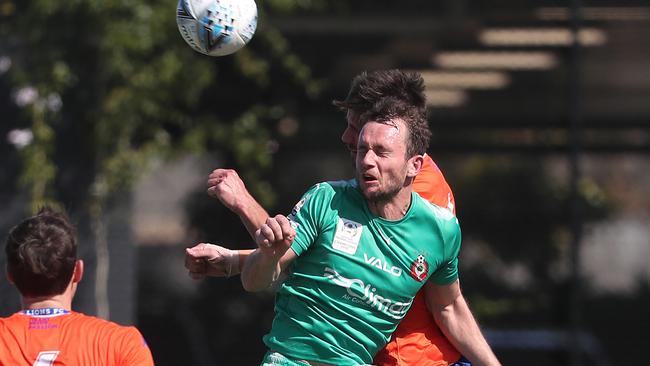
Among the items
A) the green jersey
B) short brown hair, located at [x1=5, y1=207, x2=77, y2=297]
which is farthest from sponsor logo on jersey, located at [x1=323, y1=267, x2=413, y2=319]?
short brown hair, located at [x1=5, y1=207, x2=77, y2=297]

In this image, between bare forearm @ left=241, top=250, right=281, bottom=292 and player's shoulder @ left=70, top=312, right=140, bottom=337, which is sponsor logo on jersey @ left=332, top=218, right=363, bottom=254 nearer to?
bare forearm @ left=241, top=250, right=281, bottom=292

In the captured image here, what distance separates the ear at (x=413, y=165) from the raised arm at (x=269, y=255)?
1.63ft

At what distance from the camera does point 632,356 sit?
837cm

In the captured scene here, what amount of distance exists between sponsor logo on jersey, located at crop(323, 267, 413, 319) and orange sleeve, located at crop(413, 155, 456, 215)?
50 cm

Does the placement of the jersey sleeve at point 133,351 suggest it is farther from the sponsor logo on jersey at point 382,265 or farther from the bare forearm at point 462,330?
the bare forearm at point 462,330

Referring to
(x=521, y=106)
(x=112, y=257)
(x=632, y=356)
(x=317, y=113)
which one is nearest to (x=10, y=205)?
(x=112, y=257)

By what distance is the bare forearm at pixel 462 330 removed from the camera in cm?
407

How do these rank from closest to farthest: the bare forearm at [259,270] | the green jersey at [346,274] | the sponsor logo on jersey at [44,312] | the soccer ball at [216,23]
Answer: the bare forearm at [259,270]
the green jersey at [346,274]
the sponsor logo on jersey at [44,312]
the soccer ball at [216,23]

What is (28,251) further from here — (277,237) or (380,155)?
(380,155)

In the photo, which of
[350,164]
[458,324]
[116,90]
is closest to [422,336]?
[458,324]

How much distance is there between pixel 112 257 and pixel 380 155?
476 centimetres

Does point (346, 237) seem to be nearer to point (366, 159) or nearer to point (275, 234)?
point (366, 159)

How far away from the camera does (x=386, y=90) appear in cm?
384

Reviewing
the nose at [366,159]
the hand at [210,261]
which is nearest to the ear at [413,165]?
the nose at [366,159]
